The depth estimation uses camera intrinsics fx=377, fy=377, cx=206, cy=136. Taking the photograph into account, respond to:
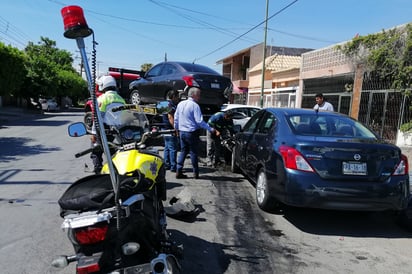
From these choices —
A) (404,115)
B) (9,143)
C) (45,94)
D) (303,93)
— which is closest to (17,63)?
(45,94)

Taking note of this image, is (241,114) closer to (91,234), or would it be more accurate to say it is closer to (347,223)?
(347,223)

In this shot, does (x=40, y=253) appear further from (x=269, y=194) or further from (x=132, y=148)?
(x=269, y=194)

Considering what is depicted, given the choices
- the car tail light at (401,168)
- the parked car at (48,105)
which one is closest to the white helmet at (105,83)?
the car tail light at (401,168)

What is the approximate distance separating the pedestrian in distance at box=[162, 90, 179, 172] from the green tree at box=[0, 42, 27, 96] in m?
18.8

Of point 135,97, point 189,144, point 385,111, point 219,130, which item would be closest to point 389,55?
point 385,111

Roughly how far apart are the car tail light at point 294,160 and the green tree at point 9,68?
22.9 m

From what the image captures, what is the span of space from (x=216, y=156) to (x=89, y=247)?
6.38m

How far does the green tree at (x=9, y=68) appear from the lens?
2327 centimetres

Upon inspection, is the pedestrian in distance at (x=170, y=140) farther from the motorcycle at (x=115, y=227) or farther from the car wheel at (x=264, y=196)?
the motorcycle at (x=115, y=227)

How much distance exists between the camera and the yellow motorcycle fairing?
3.38 metres

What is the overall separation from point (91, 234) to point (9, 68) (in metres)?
25.4

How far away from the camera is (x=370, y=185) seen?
15.2 feet

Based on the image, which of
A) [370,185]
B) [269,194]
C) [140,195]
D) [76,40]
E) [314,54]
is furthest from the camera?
[314,54]

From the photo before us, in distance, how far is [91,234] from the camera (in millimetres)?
2543
